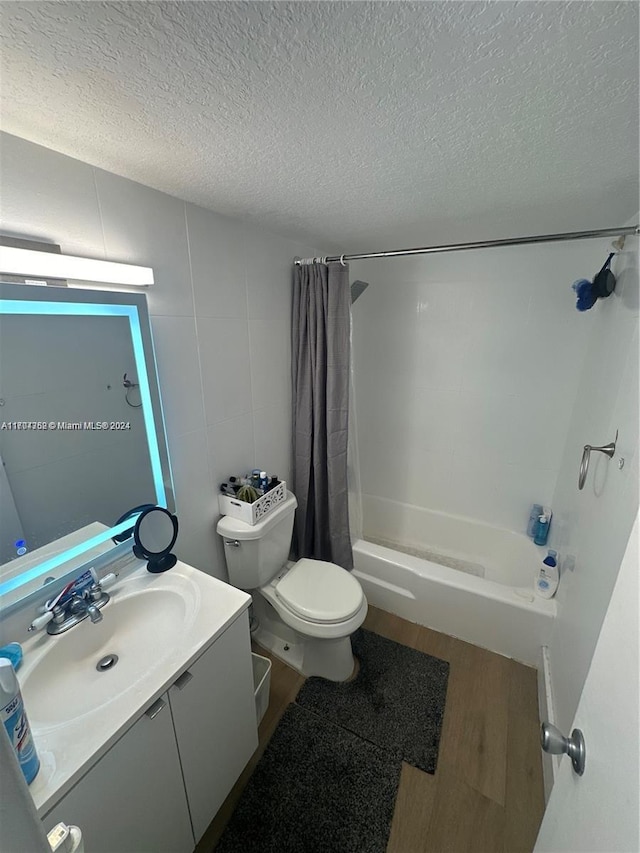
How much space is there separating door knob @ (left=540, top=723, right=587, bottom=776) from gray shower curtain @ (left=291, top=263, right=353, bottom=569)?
1.37 metres

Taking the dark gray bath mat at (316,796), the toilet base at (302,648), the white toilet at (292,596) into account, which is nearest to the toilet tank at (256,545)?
the white toilet at (292,596)

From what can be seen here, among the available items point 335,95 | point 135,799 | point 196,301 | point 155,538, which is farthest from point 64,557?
point 335,95

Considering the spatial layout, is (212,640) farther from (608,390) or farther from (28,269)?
(608,390)


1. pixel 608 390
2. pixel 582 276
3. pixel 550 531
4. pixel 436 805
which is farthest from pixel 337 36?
pixel 550 531

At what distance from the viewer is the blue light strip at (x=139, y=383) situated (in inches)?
34.6

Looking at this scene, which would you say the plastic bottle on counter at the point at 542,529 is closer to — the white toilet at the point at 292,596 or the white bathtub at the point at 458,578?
the white bathtub at the point at 458,578

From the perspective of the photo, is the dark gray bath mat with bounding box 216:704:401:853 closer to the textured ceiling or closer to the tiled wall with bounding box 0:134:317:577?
the tiled wall with bounding box 0:134:317:577

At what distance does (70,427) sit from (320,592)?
4.08ft

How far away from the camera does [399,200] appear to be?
119 centimetres

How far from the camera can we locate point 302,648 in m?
1.67

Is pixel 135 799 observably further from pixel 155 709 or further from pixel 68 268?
pixel 68 268

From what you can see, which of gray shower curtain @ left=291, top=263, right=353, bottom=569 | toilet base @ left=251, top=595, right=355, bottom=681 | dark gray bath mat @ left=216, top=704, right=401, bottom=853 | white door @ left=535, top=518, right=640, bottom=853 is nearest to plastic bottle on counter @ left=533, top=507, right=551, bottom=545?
gray shower curtain @ left=291, top=263, right=353, bottom=569

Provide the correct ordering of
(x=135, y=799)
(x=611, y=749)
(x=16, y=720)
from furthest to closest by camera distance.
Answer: (x=135, y=799) < (x=16, y=720) < (x=611, y=749)

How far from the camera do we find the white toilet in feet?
4.81
